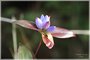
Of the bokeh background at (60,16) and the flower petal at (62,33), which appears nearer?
the flower petal at (62,33)

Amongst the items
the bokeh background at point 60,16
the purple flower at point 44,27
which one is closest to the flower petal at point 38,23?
the purple flower at point 44,27

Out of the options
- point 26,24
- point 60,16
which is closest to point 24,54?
point 26,24

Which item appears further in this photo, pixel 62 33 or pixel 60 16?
pixel 60 16

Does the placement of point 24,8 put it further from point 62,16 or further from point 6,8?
point 62,16

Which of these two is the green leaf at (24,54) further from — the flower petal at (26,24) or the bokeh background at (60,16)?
the bokeh background at (60,16)

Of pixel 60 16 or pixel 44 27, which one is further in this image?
Answer: pixel 60 16

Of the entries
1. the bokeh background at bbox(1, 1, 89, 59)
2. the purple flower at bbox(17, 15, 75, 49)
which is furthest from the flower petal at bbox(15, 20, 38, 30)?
the bokeh background at bbox(1, 1, 89, 59)

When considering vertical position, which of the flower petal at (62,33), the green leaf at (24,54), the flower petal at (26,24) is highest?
the flower petal at (26,24)

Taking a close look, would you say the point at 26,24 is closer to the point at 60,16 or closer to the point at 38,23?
the point at 38,23

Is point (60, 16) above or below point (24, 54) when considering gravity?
above

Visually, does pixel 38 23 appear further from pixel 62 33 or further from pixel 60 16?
pixel 60 16

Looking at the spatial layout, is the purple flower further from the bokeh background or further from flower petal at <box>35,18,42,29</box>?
the bokeh background
